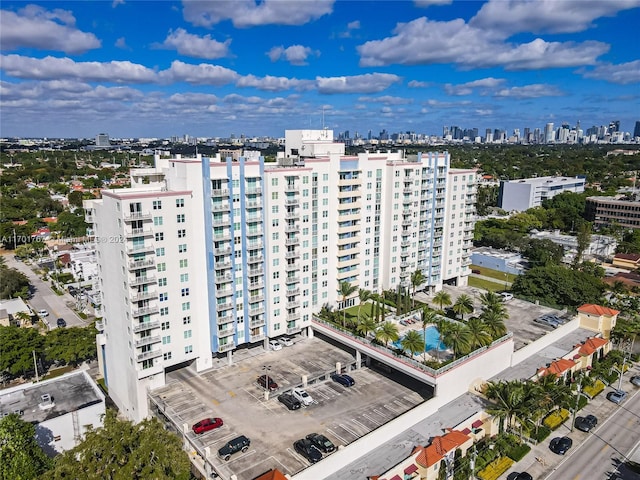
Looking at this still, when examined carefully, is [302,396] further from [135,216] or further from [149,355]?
[135,216]

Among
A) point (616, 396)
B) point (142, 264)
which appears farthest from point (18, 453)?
point (616, 396)

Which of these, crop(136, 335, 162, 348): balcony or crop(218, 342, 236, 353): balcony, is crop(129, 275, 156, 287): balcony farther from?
crop(218, 342, 236, 353): balcony

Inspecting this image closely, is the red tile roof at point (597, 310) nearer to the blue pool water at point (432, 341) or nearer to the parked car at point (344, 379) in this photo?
the blue pool water at point (432, 341)

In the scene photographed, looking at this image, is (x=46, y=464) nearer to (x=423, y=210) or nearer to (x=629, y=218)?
(x=423, y=210)

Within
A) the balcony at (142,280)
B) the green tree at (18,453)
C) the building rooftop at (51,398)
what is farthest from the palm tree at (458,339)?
the green tree at (18,453)

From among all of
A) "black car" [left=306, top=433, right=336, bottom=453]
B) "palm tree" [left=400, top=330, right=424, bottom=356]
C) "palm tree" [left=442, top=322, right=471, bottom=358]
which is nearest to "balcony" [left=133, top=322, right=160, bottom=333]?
"black car" [left=306, top=433, right=336, bottom=453]

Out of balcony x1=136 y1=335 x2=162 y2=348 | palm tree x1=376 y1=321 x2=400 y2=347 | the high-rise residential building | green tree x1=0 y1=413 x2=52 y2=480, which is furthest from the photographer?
palm tree x1=376 y1=321 x2=400 y2=347
